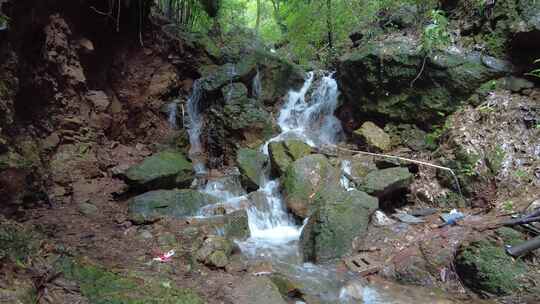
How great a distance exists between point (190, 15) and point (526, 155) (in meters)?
9.99

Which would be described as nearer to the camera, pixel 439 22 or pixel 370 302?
pixel 370 302

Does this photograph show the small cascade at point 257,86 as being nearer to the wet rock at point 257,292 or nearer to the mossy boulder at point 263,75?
the mossy boulder at point 263,75

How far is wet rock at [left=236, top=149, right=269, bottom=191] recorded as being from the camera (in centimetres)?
704

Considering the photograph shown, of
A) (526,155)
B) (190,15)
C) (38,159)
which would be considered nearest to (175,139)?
(38,159)

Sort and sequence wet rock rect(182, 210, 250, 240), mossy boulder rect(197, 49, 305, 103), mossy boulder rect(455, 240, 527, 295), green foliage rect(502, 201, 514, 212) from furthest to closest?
mossy boulder rect(197, 49, 305, 103) → wet rock rect(182, 210, 250, 240) → green foliage rect(502, 201, 514, 212) → mossy boulder rect(455, 240, 527, 295)

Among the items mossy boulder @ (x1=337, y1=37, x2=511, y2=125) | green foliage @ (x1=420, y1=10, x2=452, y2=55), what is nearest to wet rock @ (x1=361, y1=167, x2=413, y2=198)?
mossy boulder @ (x1=337, y1=37, x2=511, y2=125)

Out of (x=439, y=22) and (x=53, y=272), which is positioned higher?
(x=439, y=22)

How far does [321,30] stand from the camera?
10.9m

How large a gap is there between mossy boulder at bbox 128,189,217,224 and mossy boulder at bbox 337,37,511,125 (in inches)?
173

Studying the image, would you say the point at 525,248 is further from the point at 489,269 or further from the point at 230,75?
the point at 230,75

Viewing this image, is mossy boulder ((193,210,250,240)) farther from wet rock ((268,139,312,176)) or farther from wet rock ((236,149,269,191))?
wet rock ((268,139,312,176))

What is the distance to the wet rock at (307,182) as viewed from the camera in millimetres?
6039

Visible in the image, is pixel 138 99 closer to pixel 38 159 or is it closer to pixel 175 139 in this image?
pixel 175 139

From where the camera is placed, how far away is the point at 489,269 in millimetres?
3865
